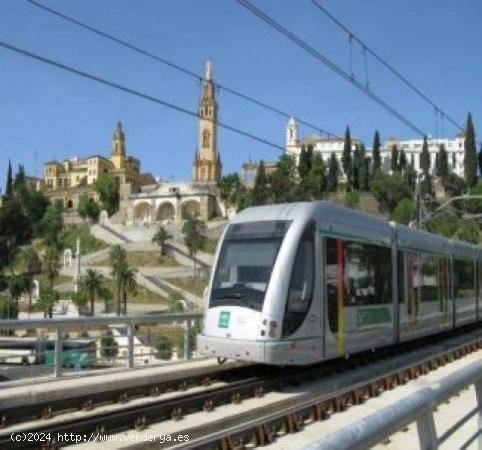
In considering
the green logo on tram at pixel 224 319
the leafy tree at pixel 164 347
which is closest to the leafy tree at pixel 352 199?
the leafy tree at pixel 164 347

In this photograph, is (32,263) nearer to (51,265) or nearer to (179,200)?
(51,265)

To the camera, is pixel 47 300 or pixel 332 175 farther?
pixel 332 175

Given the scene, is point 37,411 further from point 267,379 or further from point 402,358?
point 402,358

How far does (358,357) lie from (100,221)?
147326 mm

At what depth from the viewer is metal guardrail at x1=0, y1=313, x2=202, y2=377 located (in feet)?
37.9

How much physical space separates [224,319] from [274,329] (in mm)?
1042

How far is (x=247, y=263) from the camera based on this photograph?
43.8 ft

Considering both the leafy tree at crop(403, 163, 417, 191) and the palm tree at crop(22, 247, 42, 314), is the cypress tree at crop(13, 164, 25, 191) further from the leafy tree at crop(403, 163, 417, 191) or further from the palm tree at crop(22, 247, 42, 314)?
the leafy tree at crop(403, 163, 417, 191)

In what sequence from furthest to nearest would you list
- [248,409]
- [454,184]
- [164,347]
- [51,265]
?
[454,184], [51,265], [164,347], [248,409]

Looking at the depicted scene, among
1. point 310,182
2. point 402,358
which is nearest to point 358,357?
point 402,358

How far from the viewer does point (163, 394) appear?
1199 centimetres

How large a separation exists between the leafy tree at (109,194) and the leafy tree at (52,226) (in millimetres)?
9767

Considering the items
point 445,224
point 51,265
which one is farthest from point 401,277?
point 51,265

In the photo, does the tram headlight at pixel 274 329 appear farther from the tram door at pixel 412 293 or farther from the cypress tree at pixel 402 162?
the cypress tree at pixel 402 162
